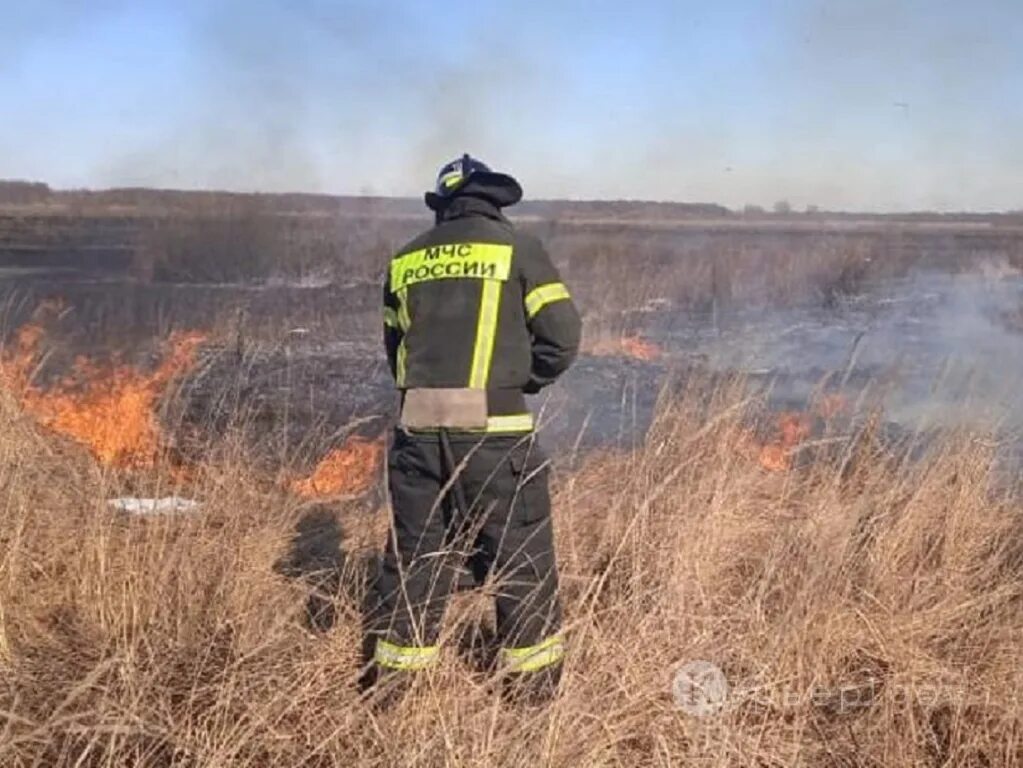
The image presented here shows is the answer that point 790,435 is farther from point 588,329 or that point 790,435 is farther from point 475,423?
point 588,329

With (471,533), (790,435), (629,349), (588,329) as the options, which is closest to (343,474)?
(790,435)

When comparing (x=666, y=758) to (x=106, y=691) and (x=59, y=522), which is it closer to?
(x=106, y=691)

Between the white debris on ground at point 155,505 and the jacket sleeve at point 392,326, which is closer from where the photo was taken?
the jacket sleeve at point 392,326

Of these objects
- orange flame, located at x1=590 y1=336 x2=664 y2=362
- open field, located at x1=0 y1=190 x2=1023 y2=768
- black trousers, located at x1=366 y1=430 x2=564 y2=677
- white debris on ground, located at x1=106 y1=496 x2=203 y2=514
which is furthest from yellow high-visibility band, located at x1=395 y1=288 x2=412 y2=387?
orange flame, located at x1=590 y1=336 x2=664 y2=362

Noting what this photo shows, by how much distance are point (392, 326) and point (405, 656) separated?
1.13 m

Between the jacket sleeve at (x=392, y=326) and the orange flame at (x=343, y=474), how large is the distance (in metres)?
2.24

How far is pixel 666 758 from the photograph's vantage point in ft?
9.03

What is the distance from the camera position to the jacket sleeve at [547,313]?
3500 mm

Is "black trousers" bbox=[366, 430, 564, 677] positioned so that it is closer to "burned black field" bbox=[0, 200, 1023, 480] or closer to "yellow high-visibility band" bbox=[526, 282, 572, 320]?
"yellow high-visibility band" bbox=[526, 282, 572, 320]

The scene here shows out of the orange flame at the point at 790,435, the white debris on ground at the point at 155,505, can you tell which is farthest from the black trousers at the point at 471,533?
the orange flame at the point at 790,435

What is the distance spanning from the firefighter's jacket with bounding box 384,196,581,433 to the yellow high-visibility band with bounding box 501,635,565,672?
695mm

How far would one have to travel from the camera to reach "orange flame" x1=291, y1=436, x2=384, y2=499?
6.28 metres

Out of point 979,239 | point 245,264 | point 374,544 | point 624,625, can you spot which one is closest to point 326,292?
point 245,264

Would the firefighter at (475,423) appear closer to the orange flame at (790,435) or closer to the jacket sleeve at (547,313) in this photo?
the jacket sleeve at (547,313)
